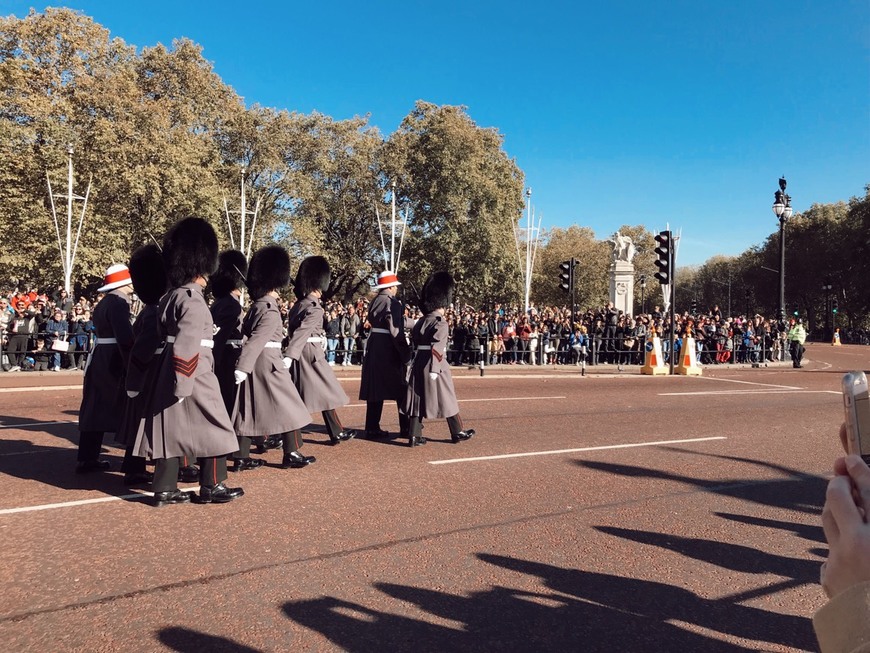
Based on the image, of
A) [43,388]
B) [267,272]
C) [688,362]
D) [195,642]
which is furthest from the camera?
[688,362]

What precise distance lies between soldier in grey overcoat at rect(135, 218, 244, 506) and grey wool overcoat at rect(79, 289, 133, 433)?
1191mm

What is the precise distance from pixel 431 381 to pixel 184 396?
340 centimetres

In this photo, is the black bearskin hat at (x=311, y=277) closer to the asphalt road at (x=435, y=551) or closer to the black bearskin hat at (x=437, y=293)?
the black bearskin hat at (x=437, y=293)

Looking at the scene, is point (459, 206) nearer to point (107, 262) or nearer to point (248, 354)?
point (107, 262)

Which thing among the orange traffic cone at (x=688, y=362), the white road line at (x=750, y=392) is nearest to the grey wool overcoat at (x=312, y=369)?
the white road line at (x=750, y=392)

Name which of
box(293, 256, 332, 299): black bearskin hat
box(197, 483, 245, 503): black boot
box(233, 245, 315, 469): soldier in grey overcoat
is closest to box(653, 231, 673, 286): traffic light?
box(293, 256, 332, 299): black bearskin hat

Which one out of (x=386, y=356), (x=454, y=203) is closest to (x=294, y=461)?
(x=386, y=356)

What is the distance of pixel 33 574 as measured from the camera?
4070mm

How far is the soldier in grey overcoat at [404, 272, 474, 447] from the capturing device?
8211mm

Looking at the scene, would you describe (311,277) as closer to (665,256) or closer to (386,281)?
(386,281)

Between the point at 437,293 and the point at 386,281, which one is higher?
the point at 386,281

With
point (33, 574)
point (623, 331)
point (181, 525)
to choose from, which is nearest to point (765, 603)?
point (181, 525)

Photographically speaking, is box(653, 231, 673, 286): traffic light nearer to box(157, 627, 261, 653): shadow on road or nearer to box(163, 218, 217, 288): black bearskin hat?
box(163, 218, 217, 288): black bearskin hat

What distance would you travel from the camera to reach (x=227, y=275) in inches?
322
